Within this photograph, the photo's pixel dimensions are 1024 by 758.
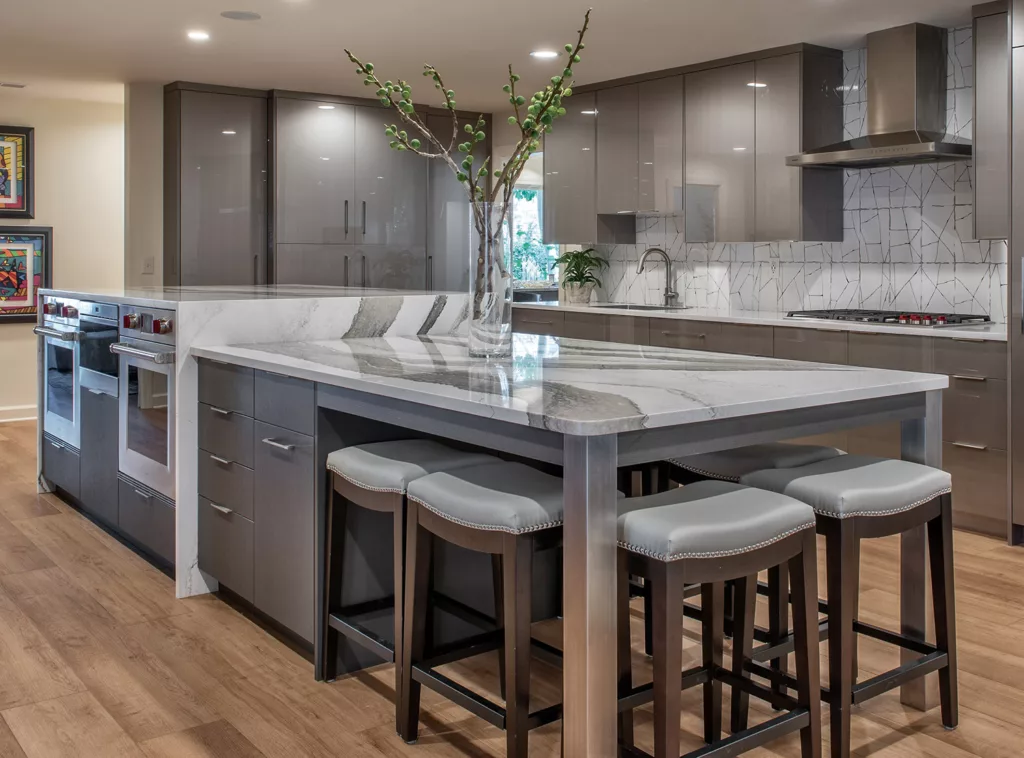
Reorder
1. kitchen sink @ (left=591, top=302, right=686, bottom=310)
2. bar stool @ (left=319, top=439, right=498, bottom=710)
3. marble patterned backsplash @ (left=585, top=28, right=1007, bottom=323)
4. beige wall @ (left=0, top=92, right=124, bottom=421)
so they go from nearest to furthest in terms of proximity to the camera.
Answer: bar stool @ (left=319, top=439, right=498, bottom=710) < marble patterned backsplash @ (left=585, top=28, right=1007, bottom=323) < kitchen sink @ (left=591, top=302, right=686, bottom=310) < beige wall @ (left=0, top=92, right=124, bottom=421)

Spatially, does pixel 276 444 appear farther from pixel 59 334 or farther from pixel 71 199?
pixel 71 199

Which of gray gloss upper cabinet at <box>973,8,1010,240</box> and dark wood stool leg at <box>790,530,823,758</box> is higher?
gray gloss upper cabinet at <box>973,8,1010,240</box>

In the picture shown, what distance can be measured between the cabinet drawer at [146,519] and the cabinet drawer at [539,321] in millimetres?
2918

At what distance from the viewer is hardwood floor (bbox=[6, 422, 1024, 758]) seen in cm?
229

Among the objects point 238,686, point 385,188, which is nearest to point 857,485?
point 238,686

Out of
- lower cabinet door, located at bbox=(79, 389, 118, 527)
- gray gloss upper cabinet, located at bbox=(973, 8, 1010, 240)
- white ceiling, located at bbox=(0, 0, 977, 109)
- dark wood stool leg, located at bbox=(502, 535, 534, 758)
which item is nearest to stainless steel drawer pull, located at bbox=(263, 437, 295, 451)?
dark wood stool leg, located at bbox=(502, 535, 534, 758)

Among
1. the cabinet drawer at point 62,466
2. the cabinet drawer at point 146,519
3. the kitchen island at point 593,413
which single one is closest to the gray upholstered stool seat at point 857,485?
the kitchen island at point 593,413

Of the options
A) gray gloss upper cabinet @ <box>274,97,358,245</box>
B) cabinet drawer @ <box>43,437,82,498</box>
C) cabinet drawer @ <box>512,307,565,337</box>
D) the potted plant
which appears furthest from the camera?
the potted plant

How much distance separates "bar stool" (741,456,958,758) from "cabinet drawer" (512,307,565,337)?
12.9 feet

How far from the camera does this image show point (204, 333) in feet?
10.8

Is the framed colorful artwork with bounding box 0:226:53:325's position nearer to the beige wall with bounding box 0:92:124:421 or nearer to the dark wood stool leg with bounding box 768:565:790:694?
the beige wall with bounding box 0:92:124:421

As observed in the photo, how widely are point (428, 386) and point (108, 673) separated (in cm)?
128

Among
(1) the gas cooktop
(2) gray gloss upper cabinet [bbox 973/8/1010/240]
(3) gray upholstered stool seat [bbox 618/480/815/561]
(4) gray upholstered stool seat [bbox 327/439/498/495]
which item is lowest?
(3) gray upholstered stool seat [bbox 618/480/815/561]

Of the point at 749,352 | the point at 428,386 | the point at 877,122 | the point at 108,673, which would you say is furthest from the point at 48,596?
the point at 877,122
